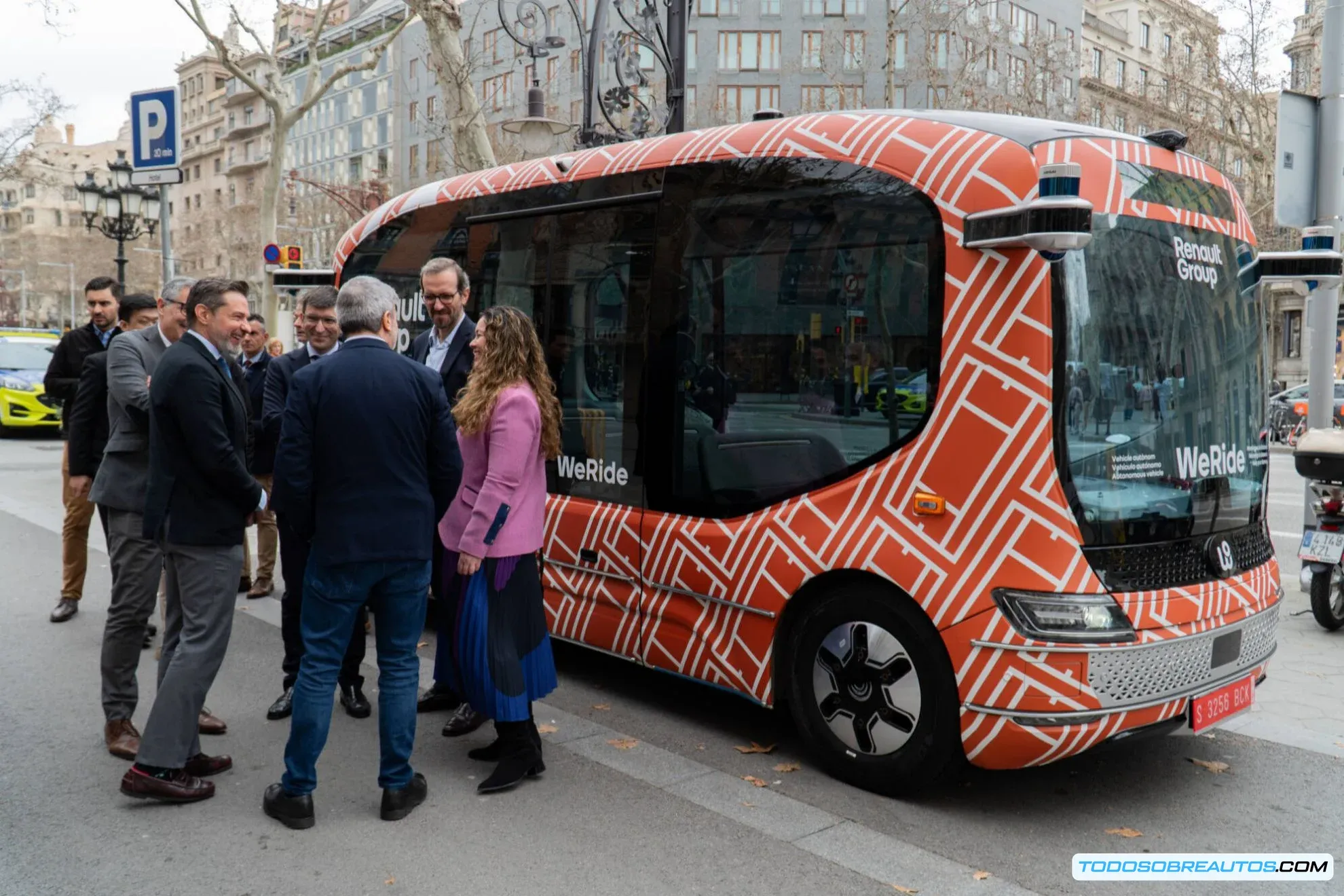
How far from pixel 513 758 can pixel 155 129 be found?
955cm

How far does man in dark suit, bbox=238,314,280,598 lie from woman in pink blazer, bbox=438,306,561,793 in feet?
5.70

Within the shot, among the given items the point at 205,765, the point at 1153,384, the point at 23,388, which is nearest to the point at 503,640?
the point at 205,765

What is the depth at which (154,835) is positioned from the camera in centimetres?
377

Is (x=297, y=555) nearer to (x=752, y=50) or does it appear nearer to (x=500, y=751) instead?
(x=500, y=751)

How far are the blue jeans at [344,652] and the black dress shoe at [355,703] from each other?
3.96 ft

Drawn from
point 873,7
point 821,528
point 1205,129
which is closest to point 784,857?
point 821,528

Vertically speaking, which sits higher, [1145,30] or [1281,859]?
[1145,30]

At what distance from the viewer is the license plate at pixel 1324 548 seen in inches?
270

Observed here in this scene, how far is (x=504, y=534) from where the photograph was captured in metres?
4.23

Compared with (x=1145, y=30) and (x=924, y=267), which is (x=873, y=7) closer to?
(x=1145, y=30)

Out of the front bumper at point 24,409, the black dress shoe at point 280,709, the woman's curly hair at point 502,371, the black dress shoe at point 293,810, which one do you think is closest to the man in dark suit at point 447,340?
the black dress shoe at point 280,709

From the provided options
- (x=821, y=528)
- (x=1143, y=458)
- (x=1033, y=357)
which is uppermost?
(x=1033, y=357)

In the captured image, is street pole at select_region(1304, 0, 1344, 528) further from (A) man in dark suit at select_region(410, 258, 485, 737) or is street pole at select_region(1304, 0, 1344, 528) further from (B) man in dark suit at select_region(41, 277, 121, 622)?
(B) man in dark suit at select_region(41, 277, 121, 622)

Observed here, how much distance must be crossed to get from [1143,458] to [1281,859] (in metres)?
1.40
